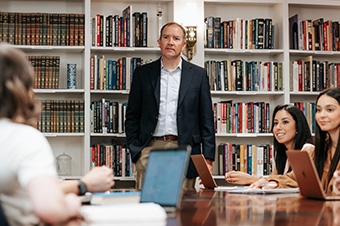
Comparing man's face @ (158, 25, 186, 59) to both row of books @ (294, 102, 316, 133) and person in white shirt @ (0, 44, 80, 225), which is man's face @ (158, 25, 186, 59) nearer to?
row of books @ (294, 102, 316, 133)

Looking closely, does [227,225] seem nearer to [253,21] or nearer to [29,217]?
[29,217]

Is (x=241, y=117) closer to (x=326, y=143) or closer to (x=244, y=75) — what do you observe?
(x=244, y=75)

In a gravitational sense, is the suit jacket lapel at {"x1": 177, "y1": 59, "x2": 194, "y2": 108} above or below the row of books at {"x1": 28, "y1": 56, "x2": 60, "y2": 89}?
below

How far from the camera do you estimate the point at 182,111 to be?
3691 mm

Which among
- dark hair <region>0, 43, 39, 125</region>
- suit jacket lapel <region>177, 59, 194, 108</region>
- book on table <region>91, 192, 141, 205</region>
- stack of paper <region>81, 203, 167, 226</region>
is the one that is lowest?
book on table <region>91, 192, 141, 205</region>

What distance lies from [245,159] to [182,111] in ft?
4.49

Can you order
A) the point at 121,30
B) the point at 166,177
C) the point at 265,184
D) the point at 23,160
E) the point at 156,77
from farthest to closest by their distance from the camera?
the point at 121,30 → the point at 156,77 → the point at 265,184 → the point at 166,177 → the point at 23,160

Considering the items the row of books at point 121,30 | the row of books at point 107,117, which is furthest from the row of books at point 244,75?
the row of books at point 107,117

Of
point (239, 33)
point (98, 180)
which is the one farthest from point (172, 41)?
point (98, 180)

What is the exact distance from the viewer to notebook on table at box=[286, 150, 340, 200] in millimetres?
1972

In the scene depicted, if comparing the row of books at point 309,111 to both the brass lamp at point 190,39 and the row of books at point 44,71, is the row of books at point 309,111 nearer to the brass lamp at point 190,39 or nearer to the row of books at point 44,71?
the brass lamp at point 190,39

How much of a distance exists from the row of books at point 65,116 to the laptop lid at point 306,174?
112 inches

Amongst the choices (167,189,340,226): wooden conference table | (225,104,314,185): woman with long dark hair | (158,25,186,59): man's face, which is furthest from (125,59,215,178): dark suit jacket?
(167,189,340,226): wooden conference table

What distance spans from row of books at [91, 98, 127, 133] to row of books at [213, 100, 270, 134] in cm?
86
